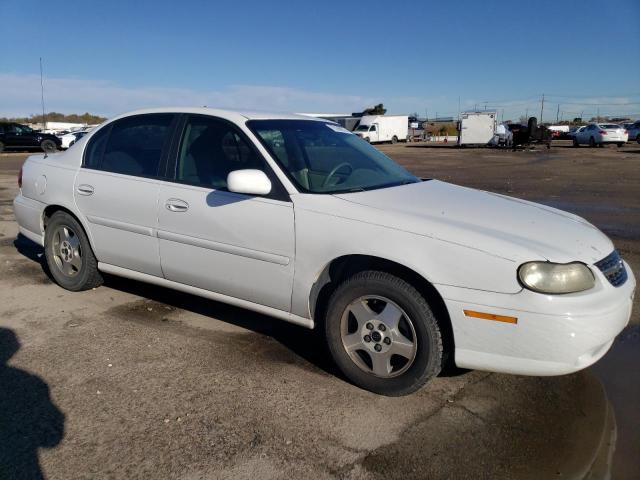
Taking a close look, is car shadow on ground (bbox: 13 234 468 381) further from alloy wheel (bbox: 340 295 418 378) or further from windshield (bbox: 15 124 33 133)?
windshield (bbox: 15 124 33 133)

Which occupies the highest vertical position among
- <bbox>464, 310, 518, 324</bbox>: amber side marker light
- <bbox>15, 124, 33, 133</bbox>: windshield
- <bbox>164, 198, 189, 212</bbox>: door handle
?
<bbox>15, 124, 33, 133</bbox>: windshield

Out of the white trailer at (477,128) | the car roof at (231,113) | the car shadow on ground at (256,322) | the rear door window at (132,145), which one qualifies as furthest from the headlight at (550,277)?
the white trailer at (477,128)

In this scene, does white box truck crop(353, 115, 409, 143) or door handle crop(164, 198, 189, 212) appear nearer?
door handle crop(164, 198, 189, 212)

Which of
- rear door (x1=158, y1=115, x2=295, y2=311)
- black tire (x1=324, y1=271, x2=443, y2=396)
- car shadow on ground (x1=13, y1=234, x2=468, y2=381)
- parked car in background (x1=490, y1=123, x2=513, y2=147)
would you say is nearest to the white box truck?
parked car in background (x1=490, y1=123, x2=513, y2=147)

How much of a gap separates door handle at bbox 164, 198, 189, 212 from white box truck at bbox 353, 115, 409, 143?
141 ft

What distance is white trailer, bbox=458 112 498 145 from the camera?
3666 cm

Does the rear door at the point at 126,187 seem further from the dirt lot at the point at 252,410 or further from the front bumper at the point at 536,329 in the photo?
the front bumper at the point at 536,329

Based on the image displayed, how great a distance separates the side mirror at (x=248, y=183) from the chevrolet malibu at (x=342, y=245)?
1cm

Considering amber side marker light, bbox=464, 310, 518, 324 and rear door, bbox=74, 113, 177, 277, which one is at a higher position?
rear door, bbox=74, 113, 177, 277

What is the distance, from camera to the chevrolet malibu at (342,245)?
2.84 meters

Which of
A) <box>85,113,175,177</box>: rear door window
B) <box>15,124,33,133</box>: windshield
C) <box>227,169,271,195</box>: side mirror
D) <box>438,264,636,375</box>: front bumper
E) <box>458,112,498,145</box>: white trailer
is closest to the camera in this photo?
<box>438,264,636,375</box>: front bumper

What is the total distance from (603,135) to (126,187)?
118ft

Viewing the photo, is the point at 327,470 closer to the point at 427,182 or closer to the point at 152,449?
the point at 152,449

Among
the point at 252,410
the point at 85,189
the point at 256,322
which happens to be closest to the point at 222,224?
the point at 256,322
